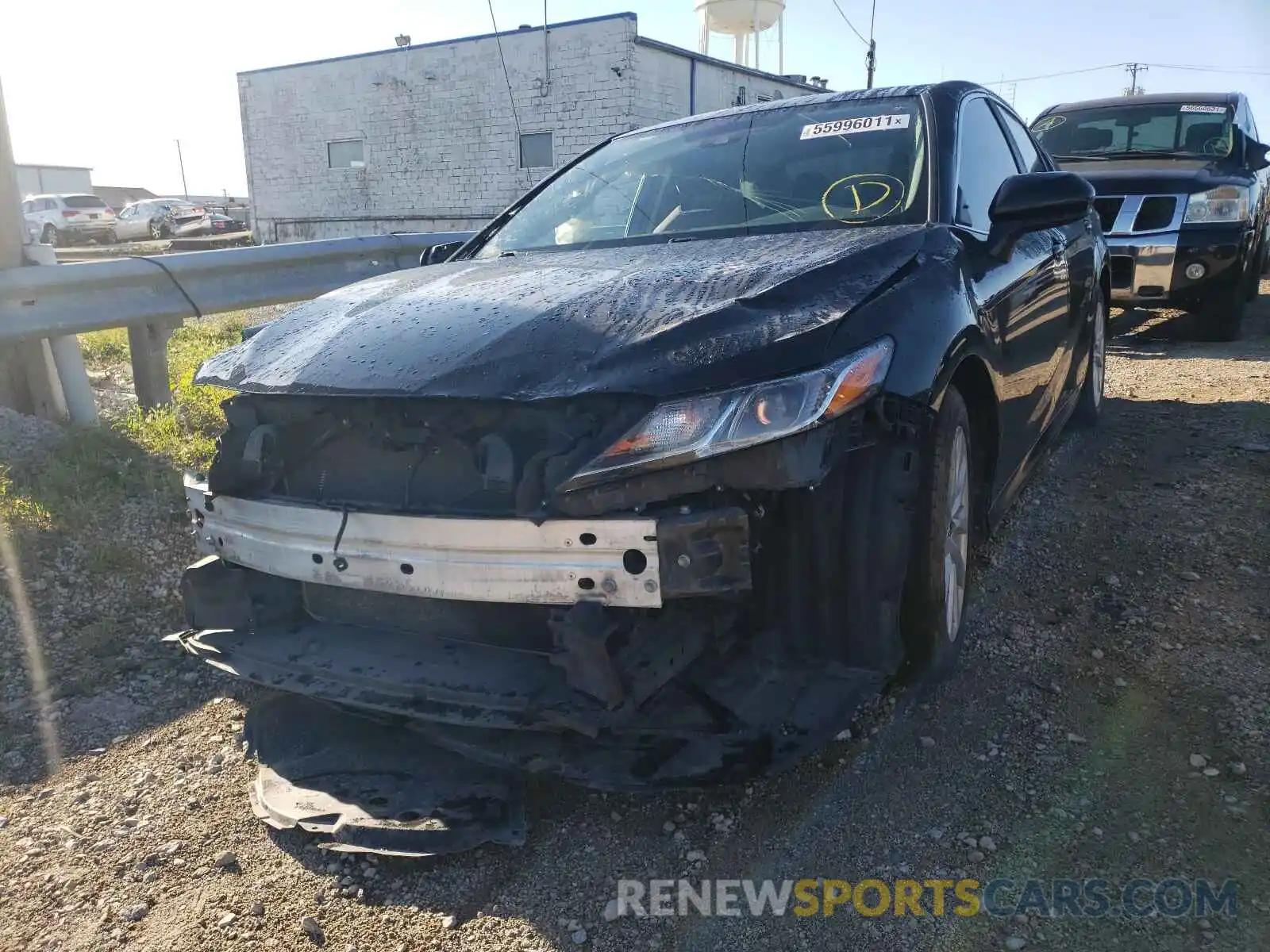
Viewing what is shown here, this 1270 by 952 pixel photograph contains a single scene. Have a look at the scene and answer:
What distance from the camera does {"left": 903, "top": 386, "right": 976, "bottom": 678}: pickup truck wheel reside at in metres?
2.33

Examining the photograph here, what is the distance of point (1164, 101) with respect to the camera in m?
8.49

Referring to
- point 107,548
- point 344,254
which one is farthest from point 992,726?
point 344,254

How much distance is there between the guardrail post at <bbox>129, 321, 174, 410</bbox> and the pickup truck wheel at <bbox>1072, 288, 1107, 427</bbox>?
474 cm

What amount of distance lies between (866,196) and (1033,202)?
0.49 m

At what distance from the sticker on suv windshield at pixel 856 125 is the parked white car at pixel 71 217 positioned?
32598 millimetres

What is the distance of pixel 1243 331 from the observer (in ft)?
28.3

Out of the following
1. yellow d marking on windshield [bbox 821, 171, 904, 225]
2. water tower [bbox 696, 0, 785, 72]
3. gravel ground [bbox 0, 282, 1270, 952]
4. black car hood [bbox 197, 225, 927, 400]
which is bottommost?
gravel ground [bbox 0, 282, 1270, 952]

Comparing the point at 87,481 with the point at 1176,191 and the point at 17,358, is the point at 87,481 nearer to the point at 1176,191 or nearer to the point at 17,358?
the point at 17,358

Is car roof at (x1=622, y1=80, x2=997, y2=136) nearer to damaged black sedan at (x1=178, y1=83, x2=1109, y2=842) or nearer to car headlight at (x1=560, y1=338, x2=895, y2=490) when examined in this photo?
damaged black sedan at (x1=178, y1=83, x2=1109, y2=842)

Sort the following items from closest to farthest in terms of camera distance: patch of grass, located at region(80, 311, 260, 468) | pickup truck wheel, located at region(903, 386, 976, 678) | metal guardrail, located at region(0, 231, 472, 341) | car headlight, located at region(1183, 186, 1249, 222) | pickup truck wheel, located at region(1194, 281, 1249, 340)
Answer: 1. pickup truck wheel, located at region(903, 386, 976, 678)
2. metal guardrail, located at region(0, 231, 472, 341)
3. patch of grass, located at region(80, 311, 260, 468)
4. car headlight, located at region(1183, 186, 1249, 222)
5. pickup truck wheel, located at region(1194, 281, 1249, 340)

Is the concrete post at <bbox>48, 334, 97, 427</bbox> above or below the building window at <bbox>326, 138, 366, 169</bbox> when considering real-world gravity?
below

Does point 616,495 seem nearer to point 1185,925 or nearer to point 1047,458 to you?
point 1185,925

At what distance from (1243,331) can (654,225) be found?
Answer: 7614 mm

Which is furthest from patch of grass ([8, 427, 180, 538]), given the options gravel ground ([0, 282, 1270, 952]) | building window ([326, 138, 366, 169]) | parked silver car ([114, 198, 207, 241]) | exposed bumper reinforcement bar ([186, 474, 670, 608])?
parked silver car ([114, 198, 207, 241])
